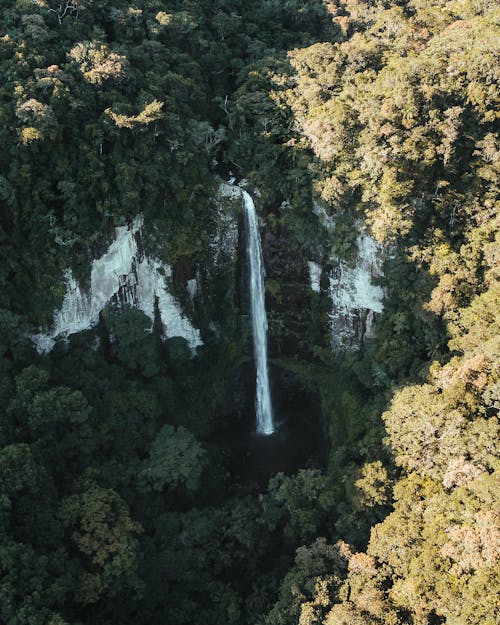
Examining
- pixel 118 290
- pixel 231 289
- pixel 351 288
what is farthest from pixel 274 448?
pixel 118 290

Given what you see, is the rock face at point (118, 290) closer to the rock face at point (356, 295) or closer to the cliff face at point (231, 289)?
the cliff face at point (231, 289)

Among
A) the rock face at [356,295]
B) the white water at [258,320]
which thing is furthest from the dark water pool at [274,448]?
the rock face at [356,295]

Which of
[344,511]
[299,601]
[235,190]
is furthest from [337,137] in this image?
[299,601]

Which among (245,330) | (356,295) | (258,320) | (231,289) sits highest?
(356,295)

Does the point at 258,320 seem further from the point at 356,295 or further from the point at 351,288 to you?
the point at 356,295

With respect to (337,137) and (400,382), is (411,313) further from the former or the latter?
(337,137)

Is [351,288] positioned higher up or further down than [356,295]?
higher up

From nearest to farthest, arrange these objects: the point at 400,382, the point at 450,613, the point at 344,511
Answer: the point at 450,613, the point at 344,511, the point at 400,382
